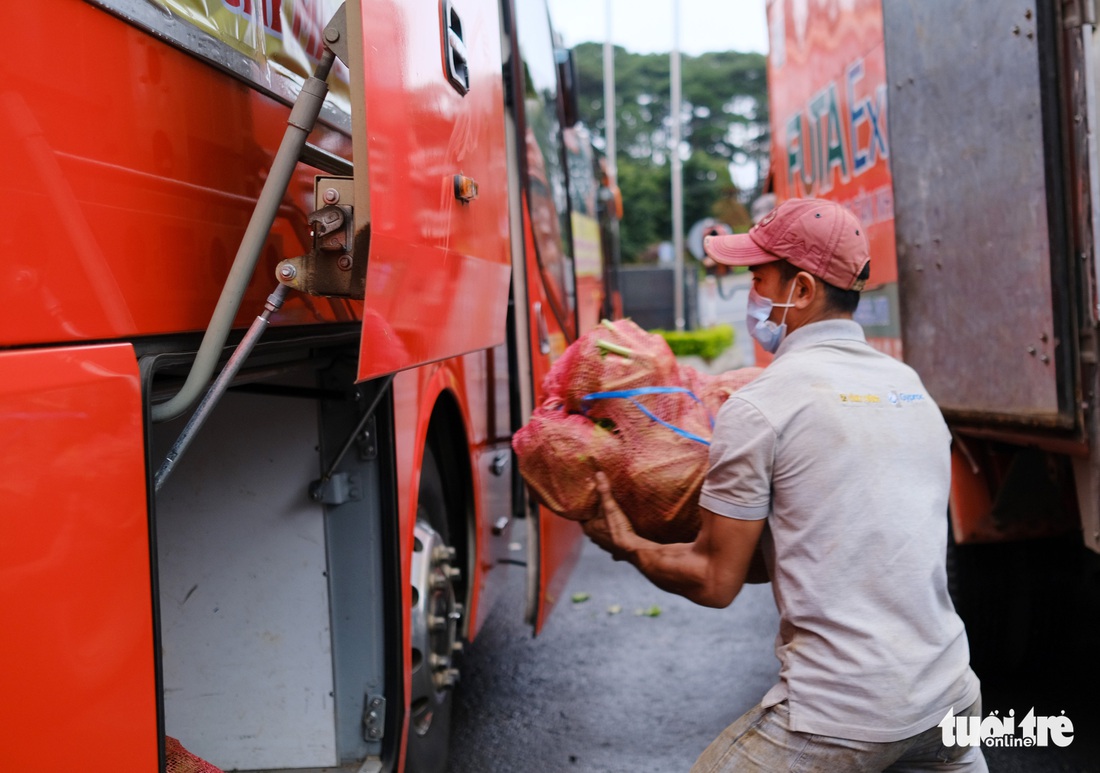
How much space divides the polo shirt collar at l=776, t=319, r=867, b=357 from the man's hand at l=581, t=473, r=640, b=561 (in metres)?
0.55

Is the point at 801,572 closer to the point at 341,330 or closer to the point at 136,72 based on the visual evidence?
the point at 341,330

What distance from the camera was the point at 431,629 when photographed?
3289 millimetres

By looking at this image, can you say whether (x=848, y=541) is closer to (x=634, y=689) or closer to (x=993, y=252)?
(x=993, y=252)

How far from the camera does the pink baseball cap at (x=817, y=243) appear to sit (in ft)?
6.95

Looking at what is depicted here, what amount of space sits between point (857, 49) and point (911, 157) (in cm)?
104

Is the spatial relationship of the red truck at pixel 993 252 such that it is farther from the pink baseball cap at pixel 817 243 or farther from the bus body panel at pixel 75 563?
the bus body panel at pixel 75 563

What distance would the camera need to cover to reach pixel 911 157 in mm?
3812

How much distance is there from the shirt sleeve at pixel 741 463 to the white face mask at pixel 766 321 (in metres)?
0.29

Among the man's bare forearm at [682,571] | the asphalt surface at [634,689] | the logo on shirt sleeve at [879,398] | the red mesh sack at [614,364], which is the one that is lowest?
the asphalt surface at [634,689]

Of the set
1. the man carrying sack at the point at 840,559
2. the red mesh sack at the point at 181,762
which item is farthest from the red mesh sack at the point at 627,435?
the red mesh sack at the point at 181,762

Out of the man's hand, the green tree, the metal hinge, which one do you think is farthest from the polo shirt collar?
the green tree

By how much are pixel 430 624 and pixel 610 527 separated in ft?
3.44

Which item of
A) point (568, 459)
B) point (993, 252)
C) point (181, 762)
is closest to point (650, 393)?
point (568, 459)

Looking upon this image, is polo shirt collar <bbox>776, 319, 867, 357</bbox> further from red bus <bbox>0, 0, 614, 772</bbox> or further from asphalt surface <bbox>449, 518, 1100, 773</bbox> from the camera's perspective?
asphalt surface <bbox>449, 518, 1100, 773</bbox>
